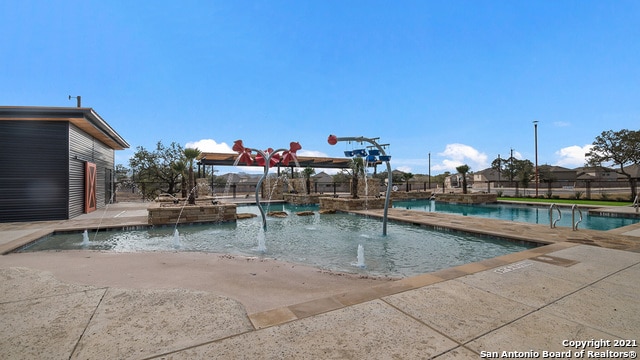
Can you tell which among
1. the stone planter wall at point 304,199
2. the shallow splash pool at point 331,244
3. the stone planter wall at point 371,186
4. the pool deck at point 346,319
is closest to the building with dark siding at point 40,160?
the shallow splash pool at point 331,244

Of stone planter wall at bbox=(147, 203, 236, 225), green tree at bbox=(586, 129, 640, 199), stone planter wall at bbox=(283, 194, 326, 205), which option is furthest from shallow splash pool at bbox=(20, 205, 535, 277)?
green tree at bbox=(586, 129, 640, 199)

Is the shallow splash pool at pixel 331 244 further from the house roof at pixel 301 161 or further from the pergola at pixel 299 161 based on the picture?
the house roof at pixel 301 161

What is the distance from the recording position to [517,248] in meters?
6.62

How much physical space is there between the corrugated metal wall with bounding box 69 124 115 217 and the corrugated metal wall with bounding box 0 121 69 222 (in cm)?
31

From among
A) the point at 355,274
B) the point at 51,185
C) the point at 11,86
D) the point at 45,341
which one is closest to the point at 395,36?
the point at 355,274

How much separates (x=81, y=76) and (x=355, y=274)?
1465 cm

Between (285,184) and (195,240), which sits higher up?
(285,184)

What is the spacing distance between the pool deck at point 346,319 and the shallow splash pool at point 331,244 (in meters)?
1.76

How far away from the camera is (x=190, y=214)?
34.8ft

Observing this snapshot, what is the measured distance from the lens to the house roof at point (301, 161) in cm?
2328

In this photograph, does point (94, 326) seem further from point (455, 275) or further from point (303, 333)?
point (455, 275)

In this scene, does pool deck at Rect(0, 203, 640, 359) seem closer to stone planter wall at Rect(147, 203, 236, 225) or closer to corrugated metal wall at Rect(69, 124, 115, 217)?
stone planter wall at Rect(147, 203, 236, 225)

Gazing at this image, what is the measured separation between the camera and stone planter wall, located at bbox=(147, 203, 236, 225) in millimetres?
10016

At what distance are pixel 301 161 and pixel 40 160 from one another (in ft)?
59.3
